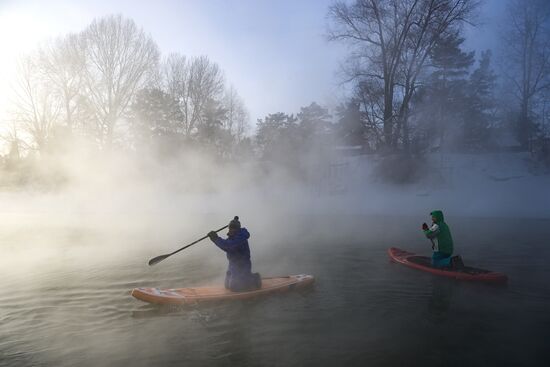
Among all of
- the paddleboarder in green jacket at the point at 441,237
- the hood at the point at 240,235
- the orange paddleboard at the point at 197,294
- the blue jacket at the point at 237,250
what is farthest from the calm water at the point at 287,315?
the hood at the point at 240,235

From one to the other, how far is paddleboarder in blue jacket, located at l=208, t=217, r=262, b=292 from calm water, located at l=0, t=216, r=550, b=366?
16.9 inches

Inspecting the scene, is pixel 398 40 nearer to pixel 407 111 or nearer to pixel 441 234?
pixel 407 111

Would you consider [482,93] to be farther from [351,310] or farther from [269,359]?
[269,359]

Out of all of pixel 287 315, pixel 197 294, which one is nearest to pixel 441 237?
pixel 287 315

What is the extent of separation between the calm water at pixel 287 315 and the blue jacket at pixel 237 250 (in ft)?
2.38

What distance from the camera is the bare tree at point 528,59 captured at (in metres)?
25.0

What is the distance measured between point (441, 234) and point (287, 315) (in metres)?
4.82

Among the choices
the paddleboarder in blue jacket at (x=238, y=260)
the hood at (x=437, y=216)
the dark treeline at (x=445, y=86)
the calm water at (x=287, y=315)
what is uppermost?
the dark treeline at (x=445, y=86)

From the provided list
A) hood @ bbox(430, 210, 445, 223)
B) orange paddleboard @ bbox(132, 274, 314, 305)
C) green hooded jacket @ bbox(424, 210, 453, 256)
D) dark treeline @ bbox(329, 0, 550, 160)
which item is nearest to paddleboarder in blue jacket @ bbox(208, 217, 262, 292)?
orange paddleboard @ bbox(132, 274, 314, 305)

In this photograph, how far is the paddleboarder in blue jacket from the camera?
27.1 ft

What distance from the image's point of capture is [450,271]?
9.89 metres

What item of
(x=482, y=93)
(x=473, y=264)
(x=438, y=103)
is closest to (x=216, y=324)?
(x=473, y=264)

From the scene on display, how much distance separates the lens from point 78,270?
37.8 ft

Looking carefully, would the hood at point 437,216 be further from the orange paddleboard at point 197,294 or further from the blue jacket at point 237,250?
the blue jacket at point 237,250
